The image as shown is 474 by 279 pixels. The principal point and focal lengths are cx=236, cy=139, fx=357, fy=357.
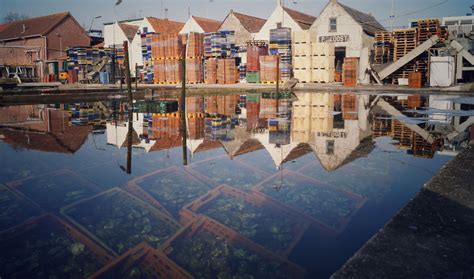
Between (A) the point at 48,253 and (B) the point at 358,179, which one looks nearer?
(A) the point at 48,253

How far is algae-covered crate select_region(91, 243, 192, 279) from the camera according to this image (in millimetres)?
2498

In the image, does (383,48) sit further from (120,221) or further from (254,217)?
(120,221)

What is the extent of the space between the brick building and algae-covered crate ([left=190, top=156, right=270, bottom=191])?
37118 mm

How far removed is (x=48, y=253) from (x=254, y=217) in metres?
1.79

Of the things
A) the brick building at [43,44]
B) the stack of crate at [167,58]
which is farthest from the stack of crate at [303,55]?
the brick building at [43,44]

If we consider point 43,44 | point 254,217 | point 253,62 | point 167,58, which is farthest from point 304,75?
point 43,44

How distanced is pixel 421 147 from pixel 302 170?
8.79ft

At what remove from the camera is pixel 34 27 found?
4156 centimetres

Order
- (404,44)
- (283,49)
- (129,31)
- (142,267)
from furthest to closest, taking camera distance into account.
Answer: (129,31), (283,49), (404,44), (142,267)

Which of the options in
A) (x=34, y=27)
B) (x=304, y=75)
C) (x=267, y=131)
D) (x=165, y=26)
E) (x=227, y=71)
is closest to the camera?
(x=267, y=131)

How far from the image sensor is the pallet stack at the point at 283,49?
26.4 meters

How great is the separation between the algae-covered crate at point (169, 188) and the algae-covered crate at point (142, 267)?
763 mm

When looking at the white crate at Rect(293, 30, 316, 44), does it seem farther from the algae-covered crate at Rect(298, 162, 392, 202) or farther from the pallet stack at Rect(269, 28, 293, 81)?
the algae-covered crate at Rect(298, 162, 392, 202)

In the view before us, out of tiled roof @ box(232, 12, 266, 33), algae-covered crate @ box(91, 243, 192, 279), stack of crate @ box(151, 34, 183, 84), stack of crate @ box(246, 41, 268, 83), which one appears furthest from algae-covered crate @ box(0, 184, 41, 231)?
tiled roof @ box(232, 12, 266, 33)
